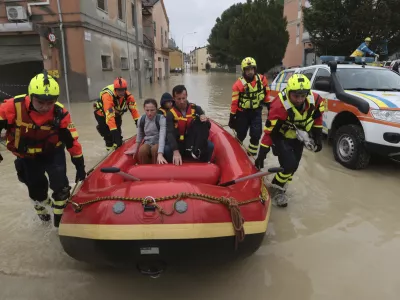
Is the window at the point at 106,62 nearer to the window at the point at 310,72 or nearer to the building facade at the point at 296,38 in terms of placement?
the window at the point at 310,72

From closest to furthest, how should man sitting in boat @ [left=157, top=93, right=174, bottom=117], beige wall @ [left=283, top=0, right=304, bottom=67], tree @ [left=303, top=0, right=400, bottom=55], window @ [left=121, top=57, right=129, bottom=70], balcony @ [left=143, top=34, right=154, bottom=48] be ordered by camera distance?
man sitting in boat @ [left=157, top=93, right=174, bottom=117] → tree @ [left=303, top=0, right=400, bottom=55] → window @ [left=121, top=57, right=129, bottom=70] → balcony @ [left=143, top=34, right=154, bottom=48] → beige wall @ [left=283, top=0, right=304, bottom=67]

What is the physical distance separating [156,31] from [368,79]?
81.5 ft

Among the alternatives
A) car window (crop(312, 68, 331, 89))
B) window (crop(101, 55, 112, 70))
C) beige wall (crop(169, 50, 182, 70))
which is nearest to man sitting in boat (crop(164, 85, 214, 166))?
car window (crop(312, 68, 331, 89))

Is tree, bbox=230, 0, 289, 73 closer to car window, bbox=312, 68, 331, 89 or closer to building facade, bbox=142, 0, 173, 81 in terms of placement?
building facade, bbox=142, 0, 173, 81

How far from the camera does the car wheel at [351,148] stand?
4.91 meters

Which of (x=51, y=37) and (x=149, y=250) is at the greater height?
(x=51, y=37)

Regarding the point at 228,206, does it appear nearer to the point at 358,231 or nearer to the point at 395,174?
the point at 358,231

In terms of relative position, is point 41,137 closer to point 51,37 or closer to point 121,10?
point 51,37

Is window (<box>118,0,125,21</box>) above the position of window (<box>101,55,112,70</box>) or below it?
above

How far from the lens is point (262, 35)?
26.3m

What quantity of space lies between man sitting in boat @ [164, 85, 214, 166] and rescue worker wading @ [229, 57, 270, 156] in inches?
63.3

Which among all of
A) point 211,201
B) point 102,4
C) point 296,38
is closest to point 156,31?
point 296,38

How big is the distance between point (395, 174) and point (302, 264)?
9.71 feet

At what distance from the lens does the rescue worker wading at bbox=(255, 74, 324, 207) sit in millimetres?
3703
